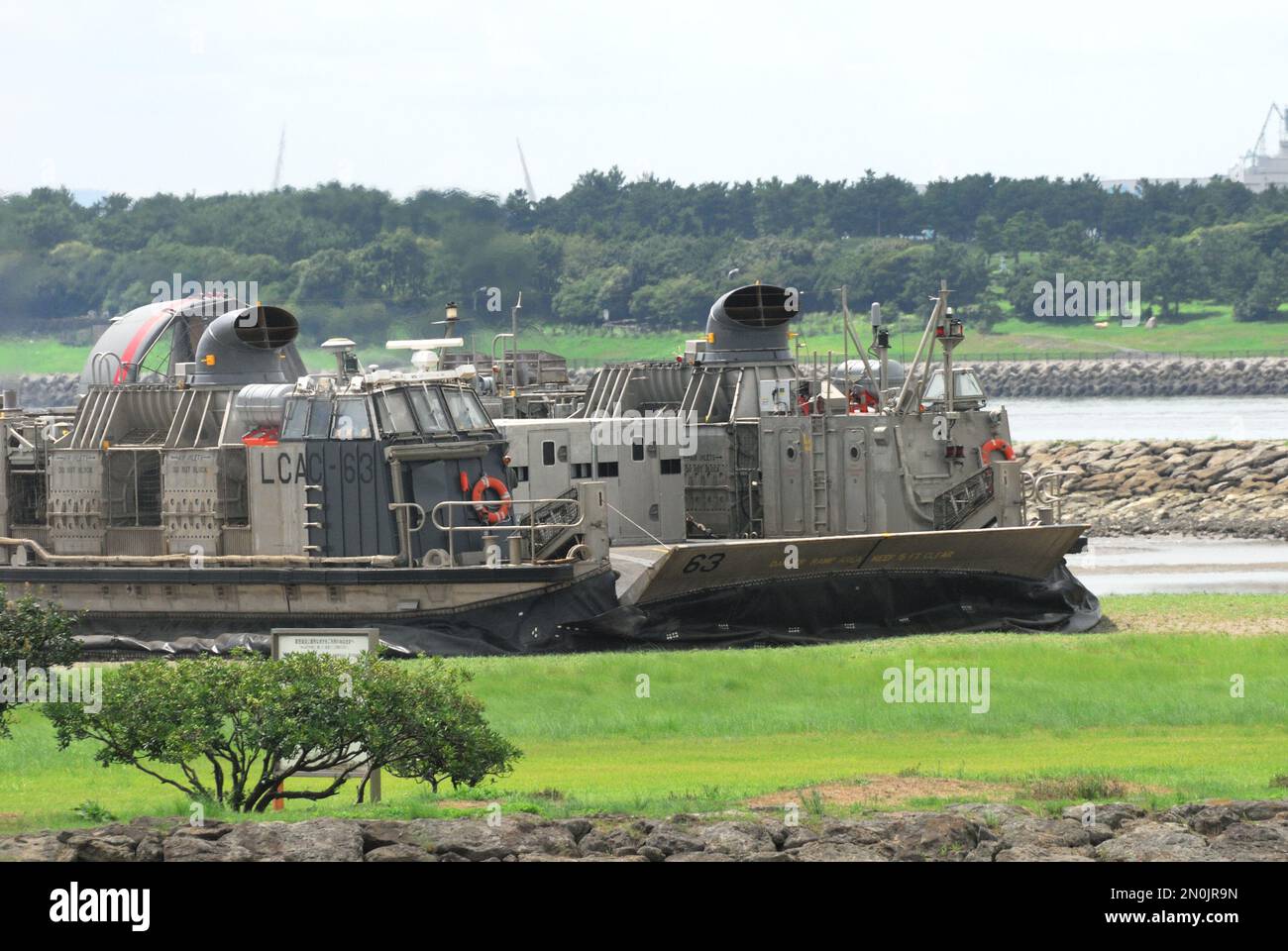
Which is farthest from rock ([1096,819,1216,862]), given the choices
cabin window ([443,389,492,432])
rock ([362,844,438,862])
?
cabin window ([443,389,492,432])

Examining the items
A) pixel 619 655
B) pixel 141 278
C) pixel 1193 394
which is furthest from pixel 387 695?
pixel 1193 394

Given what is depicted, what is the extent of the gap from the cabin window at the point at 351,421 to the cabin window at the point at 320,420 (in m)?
0.12

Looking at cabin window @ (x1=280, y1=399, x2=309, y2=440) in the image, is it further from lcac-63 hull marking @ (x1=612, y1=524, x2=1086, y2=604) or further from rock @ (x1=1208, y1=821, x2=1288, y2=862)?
rock @ (x1=1208, y1=821, x2=1288, y2=862)

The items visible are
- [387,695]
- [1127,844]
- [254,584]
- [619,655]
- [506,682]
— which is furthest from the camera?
[254,584]

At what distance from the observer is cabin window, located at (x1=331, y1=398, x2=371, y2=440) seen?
27.3m

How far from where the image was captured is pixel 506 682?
2361 centimetres

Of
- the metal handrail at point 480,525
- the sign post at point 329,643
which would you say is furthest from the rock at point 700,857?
the metal handrail at point 480,525

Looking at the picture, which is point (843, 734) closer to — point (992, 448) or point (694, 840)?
point (694, 840)

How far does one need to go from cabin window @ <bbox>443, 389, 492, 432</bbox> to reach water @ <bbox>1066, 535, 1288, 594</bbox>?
15.0m

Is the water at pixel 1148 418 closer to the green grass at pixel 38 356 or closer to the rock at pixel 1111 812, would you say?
the green grass at pixel 38 356

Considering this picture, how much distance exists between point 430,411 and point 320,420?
1423mm

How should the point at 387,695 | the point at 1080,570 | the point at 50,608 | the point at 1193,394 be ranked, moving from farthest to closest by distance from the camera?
1. the point at 1193,394
2. the point at 1080,570
3. the point at 50,608
4. the point at 387,695

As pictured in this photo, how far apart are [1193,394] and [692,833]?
9450 centimetres

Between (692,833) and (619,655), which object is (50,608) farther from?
(692,833)
